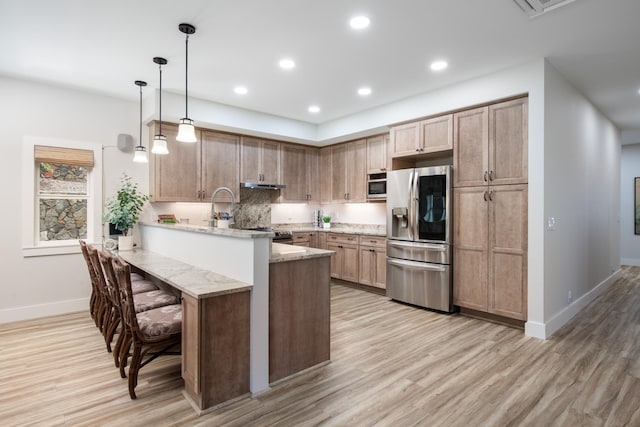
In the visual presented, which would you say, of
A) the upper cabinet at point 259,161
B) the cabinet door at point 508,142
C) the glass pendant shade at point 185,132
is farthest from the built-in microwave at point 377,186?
the glass pendant shade at point 185,132

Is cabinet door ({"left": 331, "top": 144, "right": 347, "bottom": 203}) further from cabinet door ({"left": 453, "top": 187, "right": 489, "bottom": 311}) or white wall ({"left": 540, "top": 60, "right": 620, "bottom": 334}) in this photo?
white wall ({"left": 540, "top": 60, "right": 620, "bottom": 334})

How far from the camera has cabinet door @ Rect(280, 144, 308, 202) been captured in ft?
19.6

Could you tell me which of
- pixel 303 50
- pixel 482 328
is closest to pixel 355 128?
pixel 303 50

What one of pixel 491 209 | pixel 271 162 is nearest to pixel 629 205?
pixel 491 209

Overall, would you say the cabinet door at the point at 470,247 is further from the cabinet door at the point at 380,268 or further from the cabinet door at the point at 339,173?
the cabinet door at the point at 339,173

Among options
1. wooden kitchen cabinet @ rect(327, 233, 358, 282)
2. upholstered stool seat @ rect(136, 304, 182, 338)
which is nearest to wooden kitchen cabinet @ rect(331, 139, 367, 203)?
wooden kitchen cabinet @ rect(327, 233, 358, 282)

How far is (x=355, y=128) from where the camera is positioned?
5348 millimetres

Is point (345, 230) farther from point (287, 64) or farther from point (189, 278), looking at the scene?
point (189, 278)

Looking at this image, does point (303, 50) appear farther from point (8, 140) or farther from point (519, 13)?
point (8, 140)

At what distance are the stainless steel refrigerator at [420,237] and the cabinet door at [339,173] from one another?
1.35 meters

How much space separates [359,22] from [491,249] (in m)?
2.75

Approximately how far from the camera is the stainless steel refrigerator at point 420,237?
4152 mm

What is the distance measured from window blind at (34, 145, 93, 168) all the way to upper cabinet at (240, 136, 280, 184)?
80.8 inches

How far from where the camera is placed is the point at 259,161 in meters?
5.64
